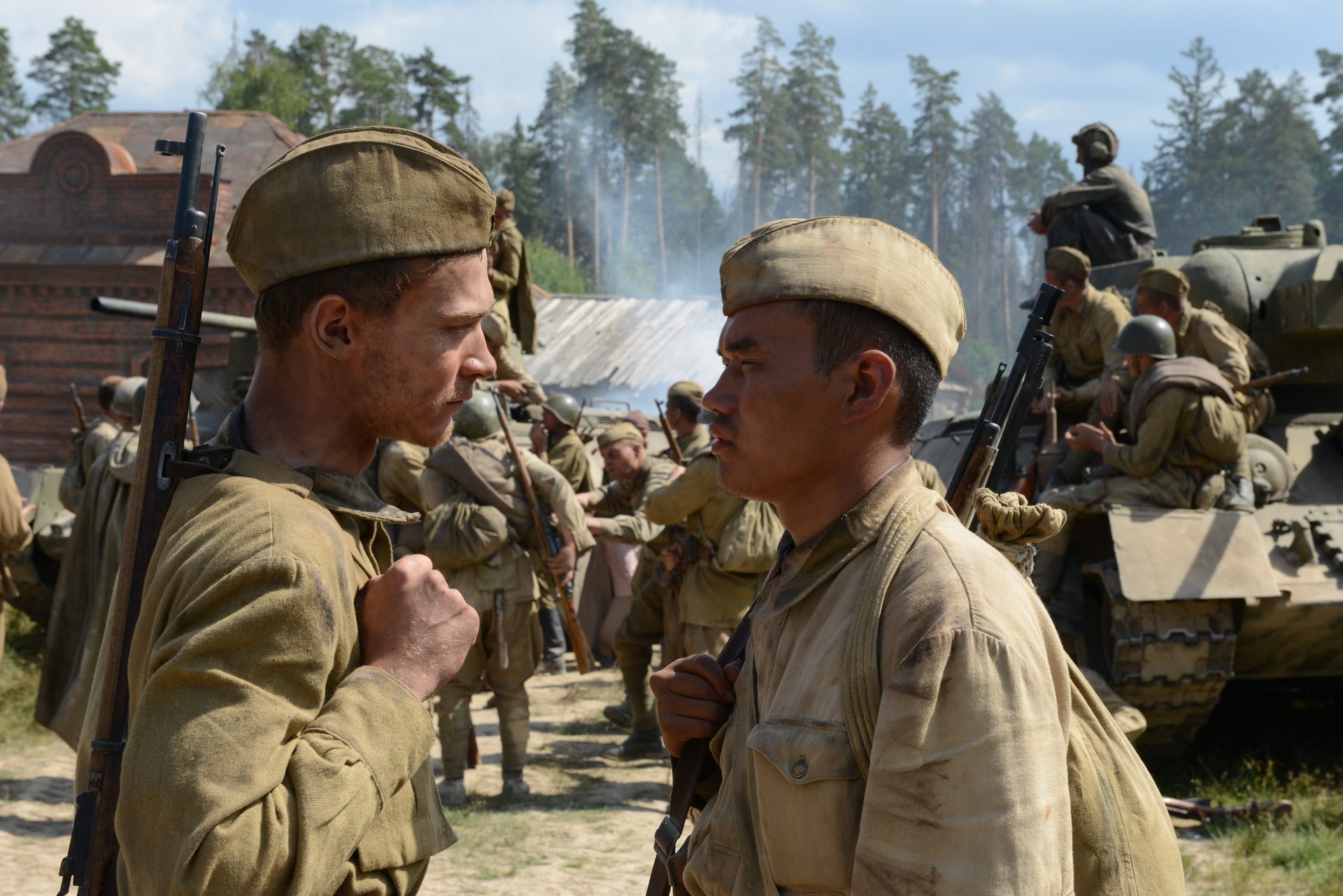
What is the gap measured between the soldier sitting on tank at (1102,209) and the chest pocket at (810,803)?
832cm

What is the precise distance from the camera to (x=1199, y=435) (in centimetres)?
652

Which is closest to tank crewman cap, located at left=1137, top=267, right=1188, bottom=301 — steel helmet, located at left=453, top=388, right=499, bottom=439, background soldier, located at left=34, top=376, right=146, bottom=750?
steel helmet, located at left=453, top=388, right=499, bottom=439

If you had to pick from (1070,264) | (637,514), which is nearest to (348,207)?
(637,514)

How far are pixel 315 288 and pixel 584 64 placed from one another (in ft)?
138

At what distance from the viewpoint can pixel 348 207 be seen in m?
1.86

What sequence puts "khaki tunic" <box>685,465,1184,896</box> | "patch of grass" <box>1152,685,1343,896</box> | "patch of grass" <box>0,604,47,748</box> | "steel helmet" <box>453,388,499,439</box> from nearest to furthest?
"khaki tunic" <box>685,465,1184,896</box>
"patch of grass" <box>1152,685,1343,896</box>
"steel helmet" <box>453,388,499,439</box>
"patch of grass" <box>0,604,47,748</box>

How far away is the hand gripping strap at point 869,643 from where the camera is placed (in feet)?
5.09

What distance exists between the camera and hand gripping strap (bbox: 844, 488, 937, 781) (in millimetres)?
1553

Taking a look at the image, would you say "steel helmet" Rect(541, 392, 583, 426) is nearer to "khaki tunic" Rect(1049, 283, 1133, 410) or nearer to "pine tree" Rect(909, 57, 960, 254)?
"khaki tunic" Rect(1049, 283, 1133, 410)

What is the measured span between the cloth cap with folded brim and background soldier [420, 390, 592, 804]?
16.7 feet

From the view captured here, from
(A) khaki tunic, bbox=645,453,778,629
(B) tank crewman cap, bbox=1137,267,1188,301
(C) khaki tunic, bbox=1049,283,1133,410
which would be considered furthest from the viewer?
(C) khaki tunic, bbox=1049,283,1133,410

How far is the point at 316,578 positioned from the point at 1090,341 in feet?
23.2

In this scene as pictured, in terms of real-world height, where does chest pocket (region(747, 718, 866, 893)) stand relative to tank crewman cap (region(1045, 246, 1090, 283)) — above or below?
below

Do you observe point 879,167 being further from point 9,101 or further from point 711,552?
point 711,552
